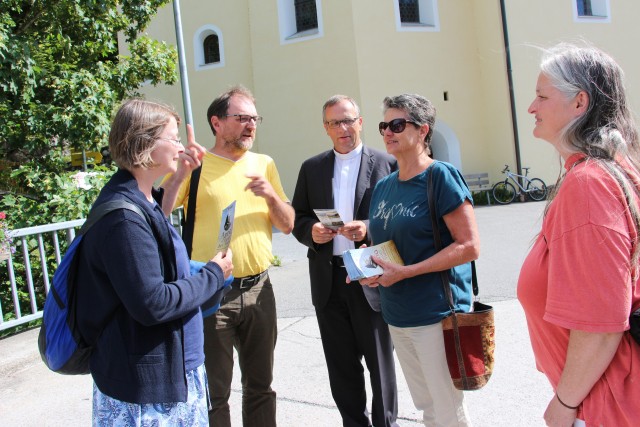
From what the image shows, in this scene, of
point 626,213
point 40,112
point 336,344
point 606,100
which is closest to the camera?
point 626,213

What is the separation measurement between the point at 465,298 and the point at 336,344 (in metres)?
→ 1.00

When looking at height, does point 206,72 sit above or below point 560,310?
above

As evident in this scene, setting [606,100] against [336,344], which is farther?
[336,344]

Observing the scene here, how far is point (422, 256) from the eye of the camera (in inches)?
110

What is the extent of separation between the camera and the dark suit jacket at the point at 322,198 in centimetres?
351

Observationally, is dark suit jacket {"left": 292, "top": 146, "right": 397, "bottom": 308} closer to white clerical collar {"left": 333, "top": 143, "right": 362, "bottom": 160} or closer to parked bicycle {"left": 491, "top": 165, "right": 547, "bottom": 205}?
white clerical collar {"left": 333, "top": 143, "right": 362, "bottom": 160}

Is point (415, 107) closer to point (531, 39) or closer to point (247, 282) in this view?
point (247, 282)

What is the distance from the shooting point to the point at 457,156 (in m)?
18.1

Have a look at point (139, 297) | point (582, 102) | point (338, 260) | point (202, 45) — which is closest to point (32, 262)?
point (338, 260)

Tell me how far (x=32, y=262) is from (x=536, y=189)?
1481 cm

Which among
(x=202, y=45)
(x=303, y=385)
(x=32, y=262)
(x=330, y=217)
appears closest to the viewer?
(x=330, y=217)

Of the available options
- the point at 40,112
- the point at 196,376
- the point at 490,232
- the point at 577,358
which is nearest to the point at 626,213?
the point at 577,358

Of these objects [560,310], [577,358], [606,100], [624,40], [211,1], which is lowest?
[577,358]

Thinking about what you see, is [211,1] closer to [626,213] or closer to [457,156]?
[457,156]
